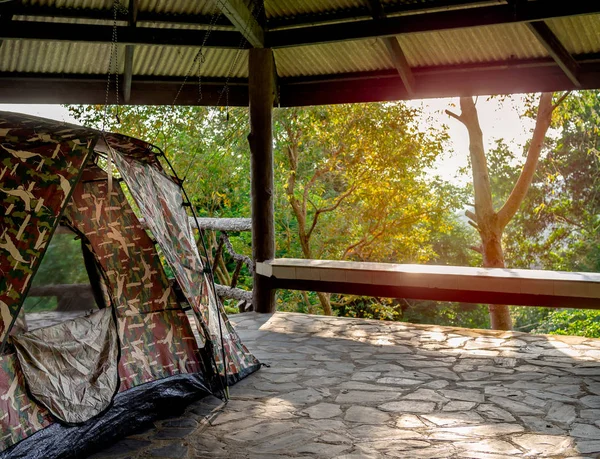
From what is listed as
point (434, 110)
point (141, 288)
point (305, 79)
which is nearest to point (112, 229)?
point (141, 288)

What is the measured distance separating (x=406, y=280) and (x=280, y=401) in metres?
2.34

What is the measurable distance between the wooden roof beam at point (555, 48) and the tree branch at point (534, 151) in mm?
4575

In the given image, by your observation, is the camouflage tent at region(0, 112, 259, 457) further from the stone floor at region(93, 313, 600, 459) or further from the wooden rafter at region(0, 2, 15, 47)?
the wooden rafter at region(0, 2, 15, 47)

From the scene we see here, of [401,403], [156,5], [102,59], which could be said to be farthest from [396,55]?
[401,403]

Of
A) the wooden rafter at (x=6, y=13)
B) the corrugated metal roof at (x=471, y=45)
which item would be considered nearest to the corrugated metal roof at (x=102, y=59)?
the wooden rafter at (x=6, y=13)

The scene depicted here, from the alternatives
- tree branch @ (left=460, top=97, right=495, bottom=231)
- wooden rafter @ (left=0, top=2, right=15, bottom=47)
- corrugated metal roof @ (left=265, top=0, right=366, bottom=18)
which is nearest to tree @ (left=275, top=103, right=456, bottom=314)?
tree branch @ (left=460, top=97, right=495, bottom=231)

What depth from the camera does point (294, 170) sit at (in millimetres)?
10773

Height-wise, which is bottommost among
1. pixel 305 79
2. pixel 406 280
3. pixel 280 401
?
pixel 280 401

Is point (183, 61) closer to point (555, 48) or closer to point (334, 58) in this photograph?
point (334, 58)

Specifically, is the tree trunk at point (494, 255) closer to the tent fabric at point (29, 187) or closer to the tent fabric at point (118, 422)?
the tent fabric at point (118, 422)

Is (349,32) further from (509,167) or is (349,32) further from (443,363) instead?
(509,167)

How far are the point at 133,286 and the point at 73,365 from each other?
71 cm

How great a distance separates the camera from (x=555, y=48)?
5.75 meters

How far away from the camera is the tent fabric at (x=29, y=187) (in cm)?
301
